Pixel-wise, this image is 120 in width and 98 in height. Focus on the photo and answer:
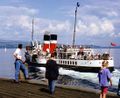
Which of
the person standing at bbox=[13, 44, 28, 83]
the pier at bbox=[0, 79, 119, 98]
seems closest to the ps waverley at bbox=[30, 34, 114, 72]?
the person standing at bbox=[13, 44, 28, 83]

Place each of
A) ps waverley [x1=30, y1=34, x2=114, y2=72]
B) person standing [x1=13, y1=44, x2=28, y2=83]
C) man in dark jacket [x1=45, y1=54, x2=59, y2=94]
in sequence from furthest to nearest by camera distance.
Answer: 1. ps waverley [x1=30, y1=34, x2=114, y2=72]
2. person standing [x1=13, y1=44, x2=28, y2=83]
3. man in dark jacket [x1=45, y1=54, x2=59, y2=94]

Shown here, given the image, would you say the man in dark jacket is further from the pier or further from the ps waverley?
the ps waverley

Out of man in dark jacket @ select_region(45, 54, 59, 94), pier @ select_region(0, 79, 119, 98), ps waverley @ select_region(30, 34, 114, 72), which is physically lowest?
ps waverley @ select_region(30, 34, 114, 72)

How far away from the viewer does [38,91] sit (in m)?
19.8

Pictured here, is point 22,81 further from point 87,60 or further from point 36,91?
point 87,60

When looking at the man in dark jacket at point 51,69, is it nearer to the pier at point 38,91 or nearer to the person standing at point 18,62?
the pier at point 38,91

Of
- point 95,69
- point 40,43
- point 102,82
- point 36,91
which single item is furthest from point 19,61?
point 40,43

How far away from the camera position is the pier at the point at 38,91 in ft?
61.1

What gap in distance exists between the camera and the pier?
18.6m

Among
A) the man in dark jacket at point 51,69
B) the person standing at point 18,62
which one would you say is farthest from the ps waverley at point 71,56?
the man in dark jacket at point 51,69

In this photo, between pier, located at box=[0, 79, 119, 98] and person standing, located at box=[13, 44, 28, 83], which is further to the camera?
person standing, located at box=[13, 44, 28, 83]

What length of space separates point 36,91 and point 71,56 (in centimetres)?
5591

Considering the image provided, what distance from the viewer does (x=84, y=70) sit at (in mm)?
70875

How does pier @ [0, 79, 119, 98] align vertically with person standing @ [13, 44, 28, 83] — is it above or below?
below
